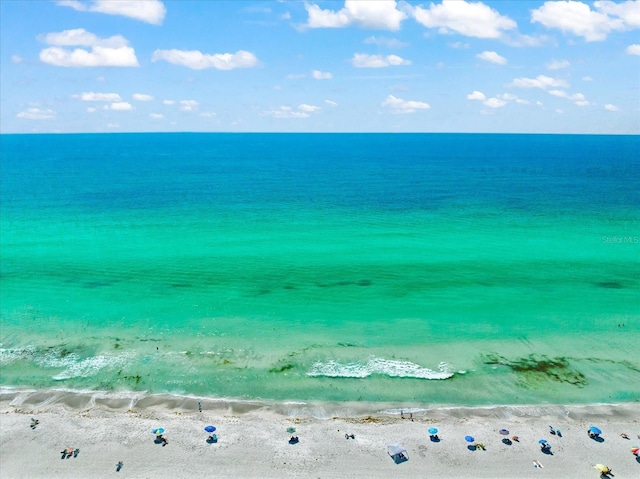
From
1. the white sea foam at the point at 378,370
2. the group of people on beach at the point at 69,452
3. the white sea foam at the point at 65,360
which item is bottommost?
the group of people on beach at the point at 69,452

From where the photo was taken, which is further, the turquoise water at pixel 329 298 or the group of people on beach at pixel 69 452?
the turquoise water at pixel 329 298

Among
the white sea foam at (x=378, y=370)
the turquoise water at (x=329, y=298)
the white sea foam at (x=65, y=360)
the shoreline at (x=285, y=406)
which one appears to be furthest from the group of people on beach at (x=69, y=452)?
the white sea foam at (x=378, y=370)

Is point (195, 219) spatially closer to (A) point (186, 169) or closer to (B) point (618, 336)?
(B) point (618, 336)

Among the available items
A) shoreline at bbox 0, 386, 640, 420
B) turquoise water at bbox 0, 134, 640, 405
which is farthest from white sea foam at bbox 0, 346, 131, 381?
shoreline at bbox 0, 386, 640, 420

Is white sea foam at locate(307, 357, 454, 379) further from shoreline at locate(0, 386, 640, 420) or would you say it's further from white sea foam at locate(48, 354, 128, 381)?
white sea foam at locate(48, 354, 128, 381)

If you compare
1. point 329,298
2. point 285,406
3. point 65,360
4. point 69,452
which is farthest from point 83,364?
point 329,298

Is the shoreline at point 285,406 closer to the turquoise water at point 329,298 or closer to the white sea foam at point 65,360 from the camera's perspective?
the turquoise water at point 329,298

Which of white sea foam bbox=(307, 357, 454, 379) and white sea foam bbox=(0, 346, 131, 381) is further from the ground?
white sea foam bbox=(307, 357, 454, 379)

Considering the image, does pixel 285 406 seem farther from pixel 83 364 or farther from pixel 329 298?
pixel 83 364
